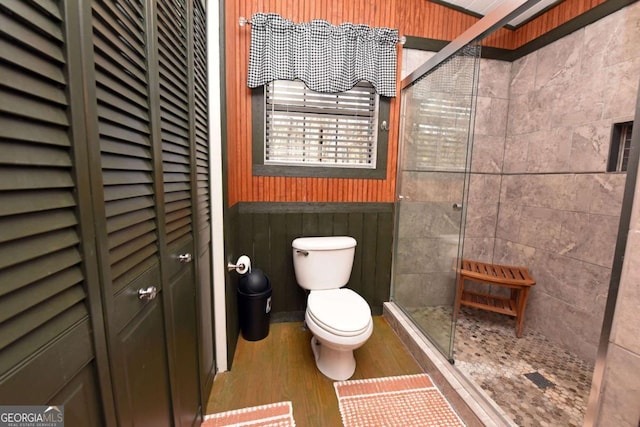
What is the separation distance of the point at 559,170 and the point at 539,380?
1.40 metres

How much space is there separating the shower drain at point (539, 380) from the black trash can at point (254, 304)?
1.72 meters

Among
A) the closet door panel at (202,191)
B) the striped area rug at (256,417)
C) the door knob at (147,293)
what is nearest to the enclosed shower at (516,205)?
the striped area rug at (256,417)

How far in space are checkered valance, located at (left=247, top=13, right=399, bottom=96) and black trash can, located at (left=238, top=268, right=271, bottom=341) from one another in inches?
53.9

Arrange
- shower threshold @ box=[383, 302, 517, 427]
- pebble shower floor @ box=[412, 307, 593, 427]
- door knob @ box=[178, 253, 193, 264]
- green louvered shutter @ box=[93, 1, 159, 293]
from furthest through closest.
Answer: pebble shower floor @ box=[412, 307, 593, 427] → shower threshold @ box=[383, 302, 517, 427] → door knob @ box=[178, 253, 193, 264] → green louvered shutter @ box=[93, 1, 159, 293]

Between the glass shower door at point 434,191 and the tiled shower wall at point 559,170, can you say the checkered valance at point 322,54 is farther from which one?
the tiled shower wall at point 559,170

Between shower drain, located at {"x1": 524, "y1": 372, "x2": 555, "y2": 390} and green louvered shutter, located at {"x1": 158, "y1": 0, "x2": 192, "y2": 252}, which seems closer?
green louvered shutter, located at {"x1": 158, "y1": 0, "x2": 192, "y2": 252}

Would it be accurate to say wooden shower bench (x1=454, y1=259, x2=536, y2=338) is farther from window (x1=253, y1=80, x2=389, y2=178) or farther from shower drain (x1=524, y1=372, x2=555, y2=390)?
window (x1=253, y1=80, x2=389, y2=178)

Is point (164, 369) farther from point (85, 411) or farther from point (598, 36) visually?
point (598, 36)

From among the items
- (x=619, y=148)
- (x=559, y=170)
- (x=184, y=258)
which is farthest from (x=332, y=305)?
(x=619, y=148)

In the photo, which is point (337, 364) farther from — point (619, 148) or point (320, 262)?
point (619, 148)

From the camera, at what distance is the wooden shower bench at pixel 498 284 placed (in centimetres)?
190

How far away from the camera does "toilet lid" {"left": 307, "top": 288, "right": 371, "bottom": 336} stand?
4.76 feet

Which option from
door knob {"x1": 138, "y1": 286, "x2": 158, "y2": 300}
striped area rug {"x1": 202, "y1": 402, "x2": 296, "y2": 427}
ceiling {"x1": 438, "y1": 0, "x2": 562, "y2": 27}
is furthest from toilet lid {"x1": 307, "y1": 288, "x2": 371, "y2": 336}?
ceiling {"x1": 438, "y1": 0, "x2": 562, "y2": 27}

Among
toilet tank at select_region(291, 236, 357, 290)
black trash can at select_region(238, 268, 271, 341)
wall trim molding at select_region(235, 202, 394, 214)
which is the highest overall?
wall trim molding at select_region(235, 202, 394, 214)
